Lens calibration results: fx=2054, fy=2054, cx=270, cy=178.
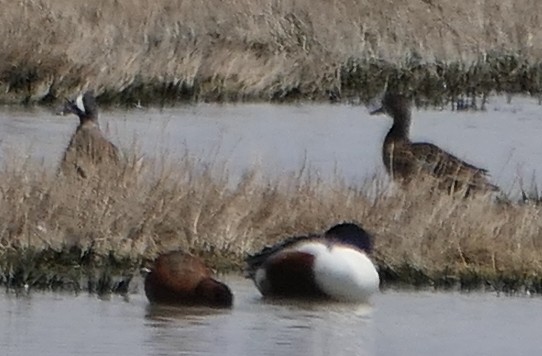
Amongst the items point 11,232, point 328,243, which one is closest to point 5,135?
point 11,232

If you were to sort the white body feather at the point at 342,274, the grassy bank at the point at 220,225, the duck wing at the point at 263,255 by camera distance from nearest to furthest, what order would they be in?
the white body feather at the point at 342,274
the duck wing at the point at 263,255
the grassy bank at the point at 220,225

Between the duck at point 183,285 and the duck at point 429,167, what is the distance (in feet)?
8.89

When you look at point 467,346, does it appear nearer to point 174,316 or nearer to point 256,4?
point 174,316

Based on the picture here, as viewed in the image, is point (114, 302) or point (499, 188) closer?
point (114, 302)

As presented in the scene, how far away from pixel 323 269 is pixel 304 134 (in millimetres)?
8872

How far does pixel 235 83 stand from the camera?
22328mm

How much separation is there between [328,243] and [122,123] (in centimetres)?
910

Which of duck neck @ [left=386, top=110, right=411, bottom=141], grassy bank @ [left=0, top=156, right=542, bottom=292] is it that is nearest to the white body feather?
grassy bank @ [left=0, top=156, right=542, bottom=292]

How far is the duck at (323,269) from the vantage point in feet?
34.8

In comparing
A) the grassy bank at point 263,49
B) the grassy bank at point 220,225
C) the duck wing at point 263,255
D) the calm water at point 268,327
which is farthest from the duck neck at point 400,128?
the grassy bank at point 263,49

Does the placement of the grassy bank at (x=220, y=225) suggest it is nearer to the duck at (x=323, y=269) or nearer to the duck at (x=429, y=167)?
the duck at (x=429, y=167)

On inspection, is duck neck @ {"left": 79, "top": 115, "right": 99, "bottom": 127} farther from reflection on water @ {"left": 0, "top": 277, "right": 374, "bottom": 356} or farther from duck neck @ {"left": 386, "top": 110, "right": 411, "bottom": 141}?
reflection on water @ {"left": 0, "top": 277, "right": 374, "bottom": 356}

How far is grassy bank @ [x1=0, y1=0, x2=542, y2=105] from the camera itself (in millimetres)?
21484

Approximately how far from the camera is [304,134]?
19.4 m
